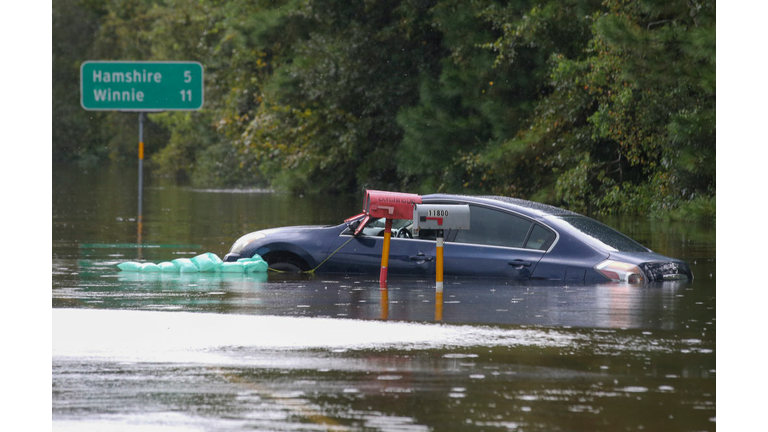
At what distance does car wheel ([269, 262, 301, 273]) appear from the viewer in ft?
50.4

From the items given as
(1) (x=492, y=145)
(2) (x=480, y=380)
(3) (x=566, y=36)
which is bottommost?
(2) (x=480, y=380)

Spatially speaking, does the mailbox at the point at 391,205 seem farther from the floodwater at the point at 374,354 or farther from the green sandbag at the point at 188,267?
the green sandbag at the point at 188,267

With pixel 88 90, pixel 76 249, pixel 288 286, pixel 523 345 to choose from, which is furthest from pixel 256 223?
pixel 523 345

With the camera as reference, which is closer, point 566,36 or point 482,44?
point 566,36

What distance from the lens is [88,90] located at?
23641mm

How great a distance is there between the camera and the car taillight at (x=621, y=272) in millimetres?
13461

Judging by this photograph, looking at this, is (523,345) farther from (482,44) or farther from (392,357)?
(482,44)

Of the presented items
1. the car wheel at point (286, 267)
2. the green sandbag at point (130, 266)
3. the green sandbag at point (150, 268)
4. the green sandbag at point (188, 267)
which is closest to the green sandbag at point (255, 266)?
the car wheel at point (286, 267)

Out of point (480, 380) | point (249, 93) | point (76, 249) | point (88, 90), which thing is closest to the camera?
point (480, 380)

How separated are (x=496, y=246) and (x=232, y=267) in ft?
11.3

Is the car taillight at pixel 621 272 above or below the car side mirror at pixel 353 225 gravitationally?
below

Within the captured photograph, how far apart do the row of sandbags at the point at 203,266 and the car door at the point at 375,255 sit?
92cm

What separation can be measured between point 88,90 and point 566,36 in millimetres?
14800

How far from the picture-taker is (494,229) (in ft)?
46.6
